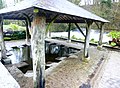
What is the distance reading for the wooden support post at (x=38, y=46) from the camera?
356 centimetres

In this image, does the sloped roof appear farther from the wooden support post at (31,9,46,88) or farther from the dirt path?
the dirt path

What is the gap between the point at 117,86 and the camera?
4.75 meters

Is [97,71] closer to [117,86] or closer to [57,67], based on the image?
[117,86]

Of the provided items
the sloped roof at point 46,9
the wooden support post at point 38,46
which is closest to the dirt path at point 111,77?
the wooden support post at point 38,46

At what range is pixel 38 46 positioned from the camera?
367cm

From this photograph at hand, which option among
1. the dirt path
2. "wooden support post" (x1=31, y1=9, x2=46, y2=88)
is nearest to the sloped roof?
"wooden support post" (x1=31, y1=9, x2=46, y2=88)

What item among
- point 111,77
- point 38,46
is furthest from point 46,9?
point 111,77

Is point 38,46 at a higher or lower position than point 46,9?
lower

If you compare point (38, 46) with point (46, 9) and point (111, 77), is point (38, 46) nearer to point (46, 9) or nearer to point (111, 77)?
point (46, 9)

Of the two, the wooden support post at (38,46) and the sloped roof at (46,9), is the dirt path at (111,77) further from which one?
the sloped roof at (46,9)

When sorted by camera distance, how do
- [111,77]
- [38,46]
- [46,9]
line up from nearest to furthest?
[46,9], [38,46], [111,77]

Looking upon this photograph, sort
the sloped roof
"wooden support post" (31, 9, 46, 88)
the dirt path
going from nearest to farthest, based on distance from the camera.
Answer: the sloped roof, "wooden support post" (31, 9, 46, 88), the dirt path

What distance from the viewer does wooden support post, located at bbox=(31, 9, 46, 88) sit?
3.56 meters

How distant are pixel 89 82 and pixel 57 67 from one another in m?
2.06
